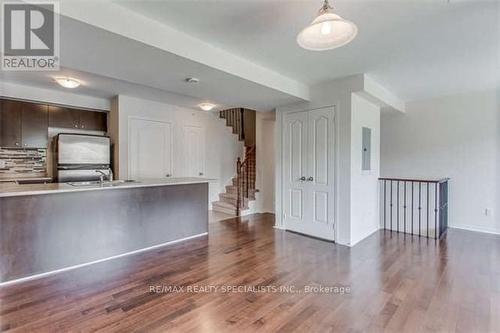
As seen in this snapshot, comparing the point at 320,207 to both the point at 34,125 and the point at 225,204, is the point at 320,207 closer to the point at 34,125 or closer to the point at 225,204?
the point at 225,204

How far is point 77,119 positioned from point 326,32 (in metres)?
5.15

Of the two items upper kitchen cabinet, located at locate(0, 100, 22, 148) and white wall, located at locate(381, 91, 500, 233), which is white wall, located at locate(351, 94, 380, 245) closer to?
white wall, located at locate(381, 91, 500, 233)

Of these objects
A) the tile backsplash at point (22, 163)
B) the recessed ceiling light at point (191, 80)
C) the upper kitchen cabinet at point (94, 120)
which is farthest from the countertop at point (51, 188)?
the upper kitchen cabinet at point (94, 120)

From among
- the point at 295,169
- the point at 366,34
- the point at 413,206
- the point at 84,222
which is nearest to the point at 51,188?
the point at 84,222

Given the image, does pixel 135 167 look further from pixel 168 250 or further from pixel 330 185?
pixel 330 185

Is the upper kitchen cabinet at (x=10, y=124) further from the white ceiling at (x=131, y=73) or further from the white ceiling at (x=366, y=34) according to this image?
the white ceiling at (x=366, y=34)

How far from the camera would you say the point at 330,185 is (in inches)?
168

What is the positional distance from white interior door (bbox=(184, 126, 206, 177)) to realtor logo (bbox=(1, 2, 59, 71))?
139 inches

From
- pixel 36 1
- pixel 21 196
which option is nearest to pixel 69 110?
pixel 21 196

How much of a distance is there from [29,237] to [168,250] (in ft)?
5.28

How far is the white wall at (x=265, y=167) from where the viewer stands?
259 inches

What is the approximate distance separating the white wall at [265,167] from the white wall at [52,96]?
3.57 metres

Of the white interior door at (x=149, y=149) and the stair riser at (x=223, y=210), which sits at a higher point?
the white interior door at (x=149, y=149)

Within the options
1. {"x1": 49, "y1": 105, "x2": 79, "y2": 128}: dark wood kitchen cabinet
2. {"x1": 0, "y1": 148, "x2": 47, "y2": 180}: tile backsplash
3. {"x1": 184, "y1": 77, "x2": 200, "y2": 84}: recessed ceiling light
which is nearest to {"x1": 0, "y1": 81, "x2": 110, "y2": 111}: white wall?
{"x1": 49, "y1": 105, "x2": 79, "y2": 128}: dark wood kitchen cabinet
